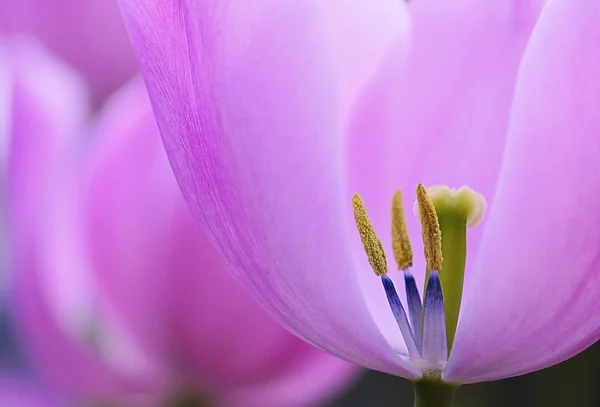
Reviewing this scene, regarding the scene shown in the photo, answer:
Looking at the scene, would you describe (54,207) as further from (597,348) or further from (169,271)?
(597,348)

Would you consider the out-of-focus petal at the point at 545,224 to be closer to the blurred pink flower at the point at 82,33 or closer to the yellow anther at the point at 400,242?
the yellow anther at the point at 400,242

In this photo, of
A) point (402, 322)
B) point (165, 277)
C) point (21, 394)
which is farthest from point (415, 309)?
point (21, 394)

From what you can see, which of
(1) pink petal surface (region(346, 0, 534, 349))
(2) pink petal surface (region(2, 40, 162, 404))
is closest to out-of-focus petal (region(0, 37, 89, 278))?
(2) pink petal surface (region(2, 40, 162, 404))

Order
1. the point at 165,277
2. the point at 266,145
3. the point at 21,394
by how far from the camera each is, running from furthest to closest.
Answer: the point at 21,394 → the point at 165,277 → the point at 266,145

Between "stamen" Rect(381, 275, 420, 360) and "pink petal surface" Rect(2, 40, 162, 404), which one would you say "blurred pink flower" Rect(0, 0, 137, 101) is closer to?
"pink petal surface" Rect(2, 40, 162, 404)

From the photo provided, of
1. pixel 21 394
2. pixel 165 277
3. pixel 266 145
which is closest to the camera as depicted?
pixel 266 145

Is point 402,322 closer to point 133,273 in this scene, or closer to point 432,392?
point 432,392
